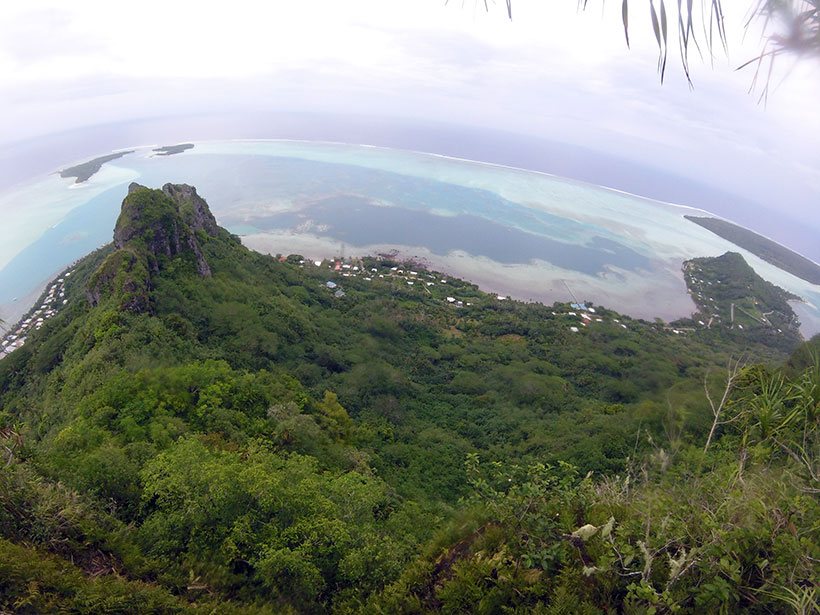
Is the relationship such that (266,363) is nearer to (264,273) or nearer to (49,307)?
(264,273)

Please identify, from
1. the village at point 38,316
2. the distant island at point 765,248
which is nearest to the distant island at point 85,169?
the village at point 38,316

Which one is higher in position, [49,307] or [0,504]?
[0,504]

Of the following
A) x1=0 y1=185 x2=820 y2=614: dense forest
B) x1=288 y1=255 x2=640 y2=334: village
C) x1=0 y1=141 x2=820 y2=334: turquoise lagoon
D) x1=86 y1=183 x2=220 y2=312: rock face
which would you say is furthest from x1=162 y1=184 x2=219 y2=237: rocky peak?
x1=0 y1=141 x2=820 y2=334: turquoise lagoon

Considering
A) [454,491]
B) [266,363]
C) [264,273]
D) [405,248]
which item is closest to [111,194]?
[405,248]

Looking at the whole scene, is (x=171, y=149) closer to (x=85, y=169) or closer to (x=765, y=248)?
(x=85, y=169)

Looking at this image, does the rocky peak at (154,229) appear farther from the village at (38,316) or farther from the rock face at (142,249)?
the village at (38,316)

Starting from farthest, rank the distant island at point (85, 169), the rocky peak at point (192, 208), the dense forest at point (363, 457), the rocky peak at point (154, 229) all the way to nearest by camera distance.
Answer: the distant island at point (85, 169) → the rocky peak at point (192, 208) → the rocky peak at point (154, 229) → the dense forest at point (363, 457)

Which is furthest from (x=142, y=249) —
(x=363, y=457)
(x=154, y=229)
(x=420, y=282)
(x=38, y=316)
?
(x=420, y=282)
